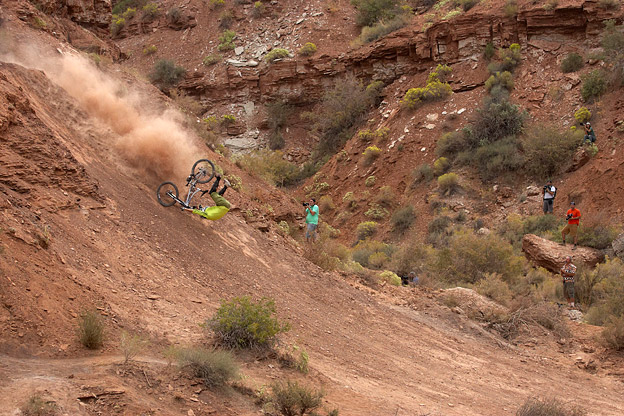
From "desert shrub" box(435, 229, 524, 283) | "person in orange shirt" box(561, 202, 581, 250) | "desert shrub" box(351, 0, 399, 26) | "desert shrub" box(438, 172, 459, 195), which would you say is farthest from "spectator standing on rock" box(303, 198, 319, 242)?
"desert shrub" box(351, 0, 399, 26)

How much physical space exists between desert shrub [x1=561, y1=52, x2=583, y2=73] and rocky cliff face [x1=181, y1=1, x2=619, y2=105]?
50.7 inches

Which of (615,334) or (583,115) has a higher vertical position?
(583,115)

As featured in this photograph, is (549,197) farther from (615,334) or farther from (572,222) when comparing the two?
(615,334)

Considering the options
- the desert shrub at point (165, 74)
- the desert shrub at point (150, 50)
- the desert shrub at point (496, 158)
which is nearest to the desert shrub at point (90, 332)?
the desert shrub at point (496, 158)

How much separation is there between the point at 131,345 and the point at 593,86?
78.0ft

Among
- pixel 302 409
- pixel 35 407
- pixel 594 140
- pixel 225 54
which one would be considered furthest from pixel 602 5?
pixel 35 407

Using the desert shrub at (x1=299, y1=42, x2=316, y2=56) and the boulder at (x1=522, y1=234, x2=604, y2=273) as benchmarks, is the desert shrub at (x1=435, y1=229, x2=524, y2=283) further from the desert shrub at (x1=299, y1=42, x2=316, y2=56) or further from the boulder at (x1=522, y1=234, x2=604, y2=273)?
the desert shrub at (x1=299, y1=42, x2=316, y2=56)

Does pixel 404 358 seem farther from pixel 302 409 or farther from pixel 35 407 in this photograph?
pixel 35 407

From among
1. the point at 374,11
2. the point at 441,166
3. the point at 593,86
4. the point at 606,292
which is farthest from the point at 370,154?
the point at 606,292

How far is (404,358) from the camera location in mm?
9328

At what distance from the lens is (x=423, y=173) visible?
25406mm

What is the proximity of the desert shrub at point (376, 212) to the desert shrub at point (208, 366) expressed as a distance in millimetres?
18873

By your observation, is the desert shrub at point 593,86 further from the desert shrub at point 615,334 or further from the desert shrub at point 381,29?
the desert shrub at point 615,334

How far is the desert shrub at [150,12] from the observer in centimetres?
4050
